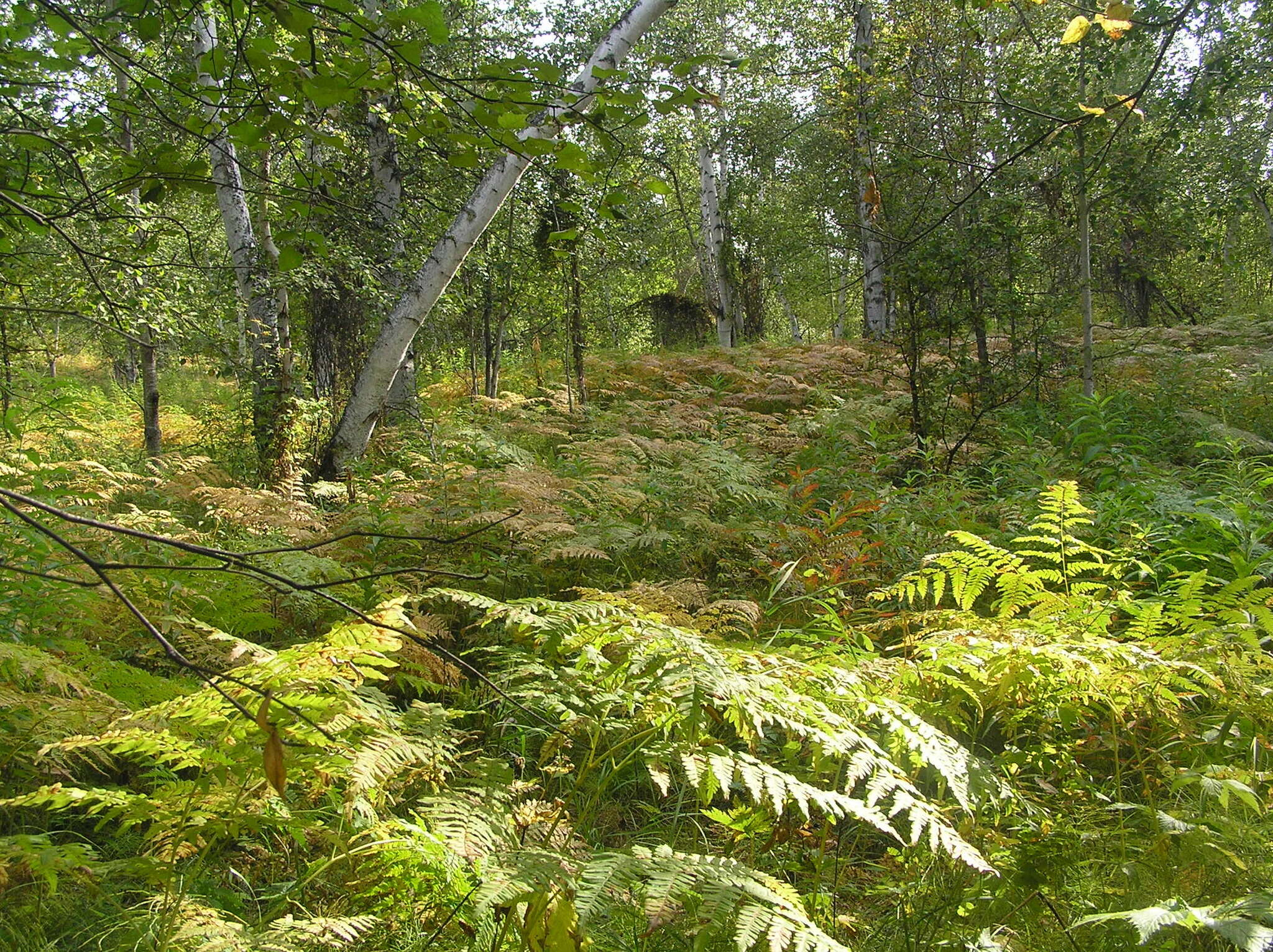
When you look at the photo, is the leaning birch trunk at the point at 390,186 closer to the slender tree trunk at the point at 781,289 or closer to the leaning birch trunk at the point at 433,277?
the leaning birch trunk at the point at 433,277

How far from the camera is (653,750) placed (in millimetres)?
1957

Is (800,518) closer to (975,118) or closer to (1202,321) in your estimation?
(975,118)

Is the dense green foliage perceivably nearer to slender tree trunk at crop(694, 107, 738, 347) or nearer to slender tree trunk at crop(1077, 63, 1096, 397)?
slender tree trunk at crop(1077, 63, 1096, 397)

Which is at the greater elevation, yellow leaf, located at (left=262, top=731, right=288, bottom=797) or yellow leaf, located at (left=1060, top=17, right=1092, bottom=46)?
yellow leaf, located at (left=1060, top=17, right=1092, bottom=46)

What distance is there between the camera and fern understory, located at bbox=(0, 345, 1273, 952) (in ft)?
5.38

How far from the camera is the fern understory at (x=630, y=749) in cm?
164

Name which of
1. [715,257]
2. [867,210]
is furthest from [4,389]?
[715,257]

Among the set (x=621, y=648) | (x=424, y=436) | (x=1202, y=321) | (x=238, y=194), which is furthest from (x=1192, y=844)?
(x=1202, y=321)

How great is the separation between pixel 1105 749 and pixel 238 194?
7332 millimetres

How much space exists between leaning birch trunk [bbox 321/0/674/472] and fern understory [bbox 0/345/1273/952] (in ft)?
7.63

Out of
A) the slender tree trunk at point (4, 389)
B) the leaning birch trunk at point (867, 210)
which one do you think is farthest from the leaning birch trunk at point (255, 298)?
the leaning birch trunk at point (867, 210)

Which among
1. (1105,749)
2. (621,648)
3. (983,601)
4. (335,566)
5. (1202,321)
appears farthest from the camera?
(1202,321)

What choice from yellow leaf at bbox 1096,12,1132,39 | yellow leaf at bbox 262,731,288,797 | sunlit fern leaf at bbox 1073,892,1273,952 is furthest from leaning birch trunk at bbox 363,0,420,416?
sunlit fern leaf at bbox 1073,892,1273,952

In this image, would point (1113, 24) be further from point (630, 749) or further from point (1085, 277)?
point (1085, 277)
